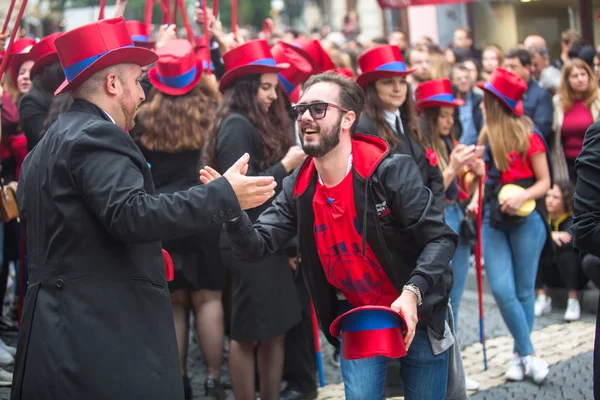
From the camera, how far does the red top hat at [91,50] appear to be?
3236 mm

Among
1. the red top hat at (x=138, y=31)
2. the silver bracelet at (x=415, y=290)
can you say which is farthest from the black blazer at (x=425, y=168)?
the red top hat at (x=138, y=31)

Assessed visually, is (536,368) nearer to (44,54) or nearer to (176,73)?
(176,73)

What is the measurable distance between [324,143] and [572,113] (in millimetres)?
5303

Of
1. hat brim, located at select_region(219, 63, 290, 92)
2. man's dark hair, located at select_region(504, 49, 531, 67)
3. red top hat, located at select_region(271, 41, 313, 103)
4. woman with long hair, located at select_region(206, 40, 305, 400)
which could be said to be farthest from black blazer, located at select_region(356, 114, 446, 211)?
man's dark hair, located at select_region(504, 49, 531, 67)

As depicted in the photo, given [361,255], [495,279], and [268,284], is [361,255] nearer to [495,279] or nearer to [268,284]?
[268,284]

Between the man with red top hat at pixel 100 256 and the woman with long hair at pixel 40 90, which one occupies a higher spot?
the woman with long hair at pixel 40 90

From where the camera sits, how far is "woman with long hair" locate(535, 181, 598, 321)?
306 inches

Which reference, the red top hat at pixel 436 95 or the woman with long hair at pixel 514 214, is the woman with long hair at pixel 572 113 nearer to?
the woman with long hair at pixel 514 214

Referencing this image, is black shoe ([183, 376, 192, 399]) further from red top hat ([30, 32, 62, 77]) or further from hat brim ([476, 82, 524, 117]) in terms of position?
hat brim ([476, 82, 524, 117])

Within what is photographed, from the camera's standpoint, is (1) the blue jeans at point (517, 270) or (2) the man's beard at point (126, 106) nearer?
(2) the man's beard at point (126, 106)

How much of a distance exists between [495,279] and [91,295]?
364cm

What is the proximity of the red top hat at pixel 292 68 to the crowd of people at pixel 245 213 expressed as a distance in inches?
0.7

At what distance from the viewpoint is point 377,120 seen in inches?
204

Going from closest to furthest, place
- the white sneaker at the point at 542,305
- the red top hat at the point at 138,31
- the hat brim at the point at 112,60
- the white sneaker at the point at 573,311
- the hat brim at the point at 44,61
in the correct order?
the hat brim at the point at 112,60 → the hat brim at the point at 44,61 → the red top hat at the point at 138,31 → the white sneaker at the point at 573,311 → the white sneaker at the point at 542,305
